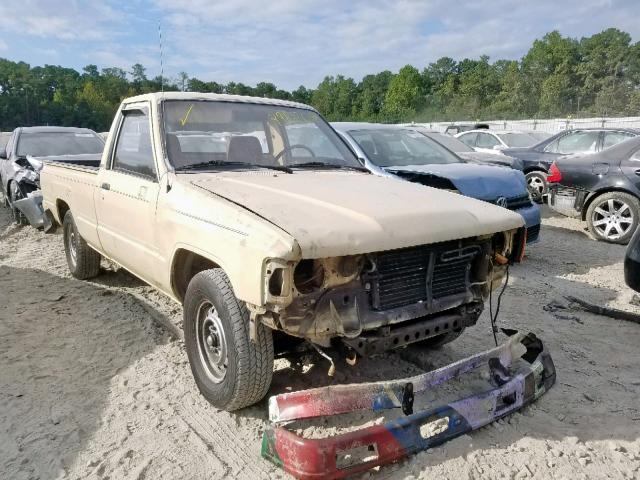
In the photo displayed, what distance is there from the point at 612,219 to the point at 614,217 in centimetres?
4

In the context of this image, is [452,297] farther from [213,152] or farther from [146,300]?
[146,300]

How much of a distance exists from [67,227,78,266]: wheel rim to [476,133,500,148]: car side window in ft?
35.9

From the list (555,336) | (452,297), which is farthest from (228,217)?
(555,336)

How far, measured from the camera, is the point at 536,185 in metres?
10.9

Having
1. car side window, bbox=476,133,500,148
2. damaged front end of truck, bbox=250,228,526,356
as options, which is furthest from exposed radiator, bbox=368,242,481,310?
car side window, bbox=476,133,500,148

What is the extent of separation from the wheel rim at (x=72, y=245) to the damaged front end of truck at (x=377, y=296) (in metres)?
3.78

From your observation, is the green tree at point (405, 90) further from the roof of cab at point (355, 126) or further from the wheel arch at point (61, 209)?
the wheel arch at point (61, 209)

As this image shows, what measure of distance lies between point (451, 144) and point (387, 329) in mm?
8104

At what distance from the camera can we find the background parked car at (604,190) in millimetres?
7555

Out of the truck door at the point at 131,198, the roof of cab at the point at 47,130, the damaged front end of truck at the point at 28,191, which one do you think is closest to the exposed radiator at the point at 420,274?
the truck door at the point at 131,198

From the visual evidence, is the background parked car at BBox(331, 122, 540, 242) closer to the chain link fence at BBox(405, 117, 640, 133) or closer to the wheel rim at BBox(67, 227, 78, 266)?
the wheel rim at BBox(67, 227, 78, 266)

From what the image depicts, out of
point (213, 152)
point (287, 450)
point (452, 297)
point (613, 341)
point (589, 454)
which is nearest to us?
point (287, 450)

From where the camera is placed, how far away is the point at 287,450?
2.43m

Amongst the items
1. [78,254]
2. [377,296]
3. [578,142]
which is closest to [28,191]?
[78,254]
